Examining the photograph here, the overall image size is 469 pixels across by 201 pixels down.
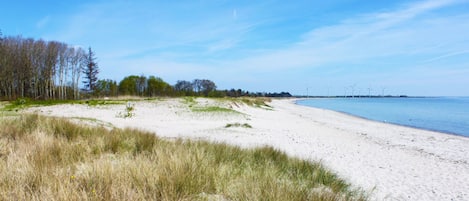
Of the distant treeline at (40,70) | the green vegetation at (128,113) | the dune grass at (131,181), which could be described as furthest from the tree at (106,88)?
the dune grass at (131,181)

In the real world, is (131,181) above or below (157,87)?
below

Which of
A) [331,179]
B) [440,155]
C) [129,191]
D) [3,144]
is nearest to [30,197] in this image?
[129,191]

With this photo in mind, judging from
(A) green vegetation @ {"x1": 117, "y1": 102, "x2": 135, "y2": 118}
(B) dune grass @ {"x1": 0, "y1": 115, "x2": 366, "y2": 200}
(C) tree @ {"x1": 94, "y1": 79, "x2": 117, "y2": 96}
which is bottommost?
(A) green vegetation @ {"x1": 117, "y1": 102, "x2": 135, "y2": 118}

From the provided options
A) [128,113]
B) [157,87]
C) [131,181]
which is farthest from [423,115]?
[157,87]

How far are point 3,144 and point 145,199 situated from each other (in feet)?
12.5

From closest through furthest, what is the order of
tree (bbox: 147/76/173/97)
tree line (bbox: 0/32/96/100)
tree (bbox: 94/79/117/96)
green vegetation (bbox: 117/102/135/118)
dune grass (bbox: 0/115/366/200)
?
1. dune grass (bbox: 0/115/366/200)
2. green vegetation (bbox: 117/102/135/118)
3. tree line (bbox: 0/32/96/100)
4. tree (bbox: 94/79/117/96)
5. tree (bbox: 147/76/173/97)

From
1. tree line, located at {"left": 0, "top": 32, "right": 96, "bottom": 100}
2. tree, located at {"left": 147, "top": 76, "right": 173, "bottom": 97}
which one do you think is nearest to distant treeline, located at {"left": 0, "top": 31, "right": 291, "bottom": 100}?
tree line, located at {"left": 0, "top": 32, "right": 96, "bottom": 100}

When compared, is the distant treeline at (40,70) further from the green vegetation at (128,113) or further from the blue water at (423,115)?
the blue water at (423,115)

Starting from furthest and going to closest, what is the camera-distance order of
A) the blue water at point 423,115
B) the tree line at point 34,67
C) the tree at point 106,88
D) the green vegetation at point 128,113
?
1. the tree at point 106,88
2. the tree line at point 34,67
3. the blue water at point 423,115
4. the green vegetation at point 128,113

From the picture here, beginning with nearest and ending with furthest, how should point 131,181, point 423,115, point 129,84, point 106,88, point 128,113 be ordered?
point 131,181, point 128,113, point 423,115, point 106,88, point 129,84

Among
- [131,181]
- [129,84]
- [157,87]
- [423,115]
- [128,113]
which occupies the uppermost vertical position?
[129,84]

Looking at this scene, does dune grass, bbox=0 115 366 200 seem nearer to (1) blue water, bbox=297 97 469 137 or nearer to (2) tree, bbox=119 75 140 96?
(1) blue water, bbox=297 97 469 137

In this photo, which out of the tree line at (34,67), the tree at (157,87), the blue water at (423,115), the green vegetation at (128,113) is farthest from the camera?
the tree at (157,87)

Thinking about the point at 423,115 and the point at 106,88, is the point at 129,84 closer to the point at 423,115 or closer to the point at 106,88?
the point at 106,88
